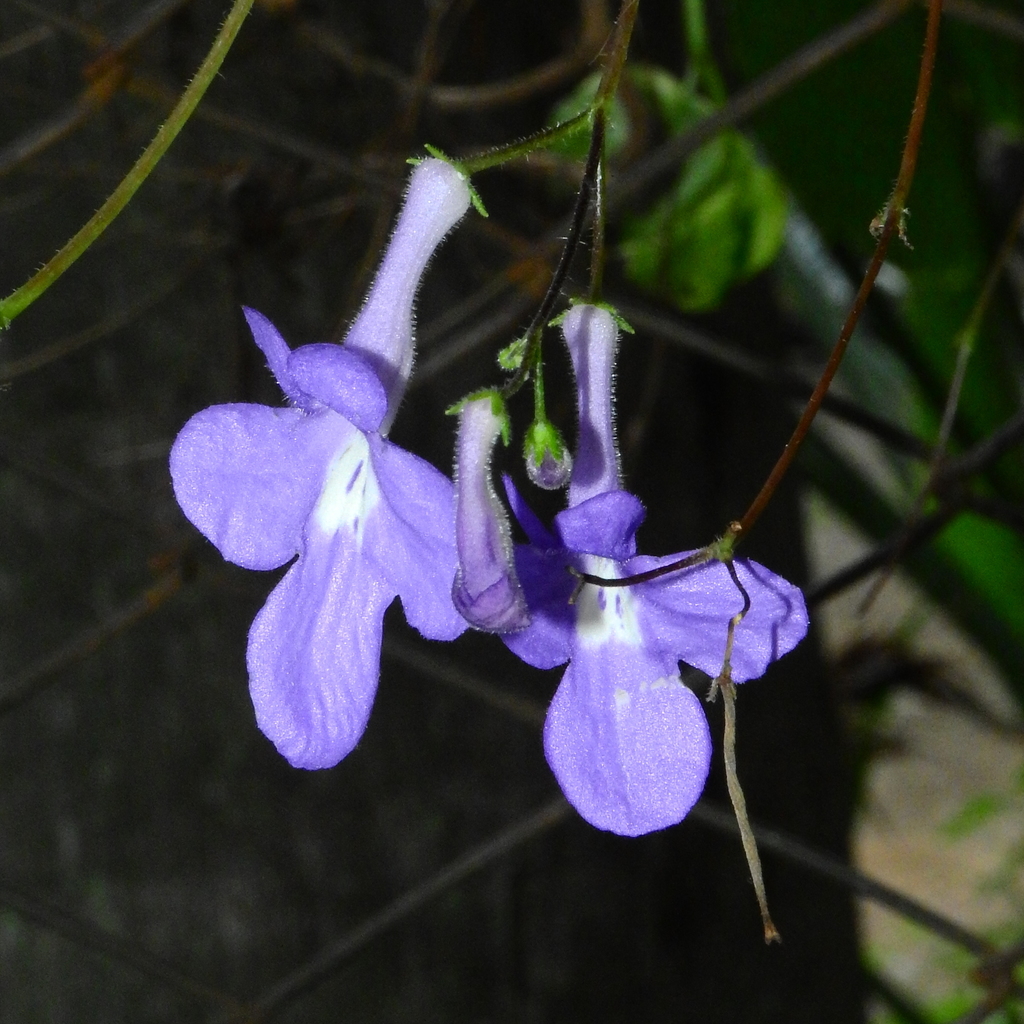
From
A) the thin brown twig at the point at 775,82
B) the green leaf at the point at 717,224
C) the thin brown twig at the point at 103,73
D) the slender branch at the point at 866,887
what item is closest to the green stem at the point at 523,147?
the thin brown twig at the point at 775,82

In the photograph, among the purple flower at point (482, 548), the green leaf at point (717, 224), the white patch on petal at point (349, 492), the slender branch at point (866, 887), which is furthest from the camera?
the green leaf at point (717, 224)

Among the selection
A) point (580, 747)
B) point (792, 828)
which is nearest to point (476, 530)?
point (580, 747)

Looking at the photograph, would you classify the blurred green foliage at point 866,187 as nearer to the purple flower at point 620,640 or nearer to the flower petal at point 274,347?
the purple flower at point 620,640

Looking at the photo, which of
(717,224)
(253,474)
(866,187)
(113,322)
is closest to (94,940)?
(113,322)

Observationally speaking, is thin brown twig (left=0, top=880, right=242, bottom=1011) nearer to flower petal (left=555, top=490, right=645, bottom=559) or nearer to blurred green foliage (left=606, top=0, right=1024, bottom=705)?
flower petal (left=555, top=490, right=645, bottom=559)

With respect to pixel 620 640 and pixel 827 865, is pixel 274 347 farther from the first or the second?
pixel 827 865

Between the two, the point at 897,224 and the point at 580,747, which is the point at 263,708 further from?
the point at 897,224

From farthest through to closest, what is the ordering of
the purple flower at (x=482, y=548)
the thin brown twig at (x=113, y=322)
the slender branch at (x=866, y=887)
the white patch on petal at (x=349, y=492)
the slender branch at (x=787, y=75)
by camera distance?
the thin brown twig at (x=113, y=322)
the slender branch at (x=866, y=887)
the slender branch at (x=787, y=75)
the white patch on petal at (x=349, y=492)
the purple flower at (x=482, y=548)
